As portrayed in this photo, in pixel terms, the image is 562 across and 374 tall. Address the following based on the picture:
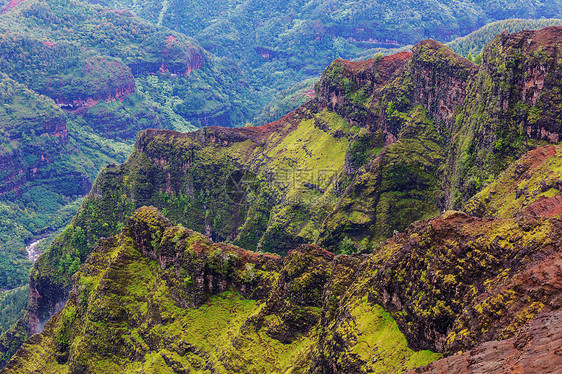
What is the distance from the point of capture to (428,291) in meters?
43.3

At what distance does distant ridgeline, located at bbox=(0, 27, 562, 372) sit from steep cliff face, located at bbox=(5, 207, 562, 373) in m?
0.21

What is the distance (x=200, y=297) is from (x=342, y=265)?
18.6 meters

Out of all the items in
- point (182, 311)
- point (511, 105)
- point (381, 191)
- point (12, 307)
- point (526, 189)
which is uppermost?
point (511, 105)

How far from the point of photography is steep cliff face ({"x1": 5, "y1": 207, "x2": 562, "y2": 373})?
36500mm

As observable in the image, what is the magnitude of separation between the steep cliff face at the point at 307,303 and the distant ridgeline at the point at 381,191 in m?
0.21

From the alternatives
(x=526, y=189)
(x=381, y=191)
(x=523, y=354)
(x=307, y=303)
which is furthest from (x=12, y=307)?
(x=523, y=354)

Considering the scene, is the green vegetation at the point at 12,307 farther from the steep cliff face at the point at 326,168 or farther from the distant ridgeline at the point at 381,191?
the steep cliff face at the point at 326,168

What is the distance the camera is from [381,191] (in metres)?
109

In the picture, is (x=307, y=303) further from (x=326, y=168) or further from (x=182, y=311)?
(x=326, y=168)

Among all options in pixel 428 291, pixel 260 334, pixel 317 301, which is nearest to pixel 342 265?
pixel 317 301

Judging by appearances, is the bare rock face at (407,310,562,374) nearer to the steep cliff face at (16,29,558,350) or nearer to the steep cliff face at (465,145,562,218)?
the steep cliff face at (465,145,562,218)

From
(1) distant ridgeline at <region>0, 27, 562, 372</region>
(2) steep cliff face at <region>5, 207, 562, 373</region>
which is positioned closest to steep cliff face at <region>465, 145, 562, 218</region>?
(1) distant ridgeline at <region>0, 27, 562, 372</region>

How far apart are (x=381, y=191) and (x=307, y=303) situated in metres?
51.1

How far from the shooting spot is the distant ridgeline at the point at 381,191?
4178 cm
